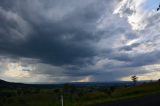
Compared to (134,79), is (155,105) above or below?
below

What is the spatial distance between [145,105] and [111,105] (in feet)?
10.1

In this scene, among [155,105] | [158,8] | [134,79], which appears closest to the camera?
[158,8]

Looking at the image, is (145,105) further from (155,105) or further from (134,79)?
(134,79)

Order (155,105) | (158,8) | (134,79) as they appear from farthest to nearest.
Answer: (134,79), (155,105), (158,8)

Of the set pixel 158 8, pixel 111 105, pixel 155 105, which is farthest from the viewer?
pixel 111 105

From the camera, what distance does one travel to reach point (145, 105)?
23.0m

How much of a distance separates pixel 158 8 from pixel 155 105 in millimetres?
9179

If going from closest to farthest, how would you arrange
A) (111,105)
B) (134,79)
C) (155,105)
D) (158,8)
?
(158,8) < (155,105) < (111,105) < (134,79)

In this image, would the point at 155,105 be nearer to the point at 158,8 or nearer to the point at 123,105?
the point at 123,105

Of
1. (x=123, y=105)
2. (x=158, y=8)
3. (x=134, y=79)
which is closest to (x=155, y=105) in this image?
(x=123, y=105)

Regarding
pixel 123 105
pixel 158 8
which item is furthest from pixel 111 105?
pixel 158 8

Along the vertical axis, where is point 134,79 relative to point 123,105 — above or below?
above

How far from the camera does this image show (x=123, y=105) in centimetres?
2412

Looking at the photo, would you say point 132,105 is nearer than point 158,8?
No
